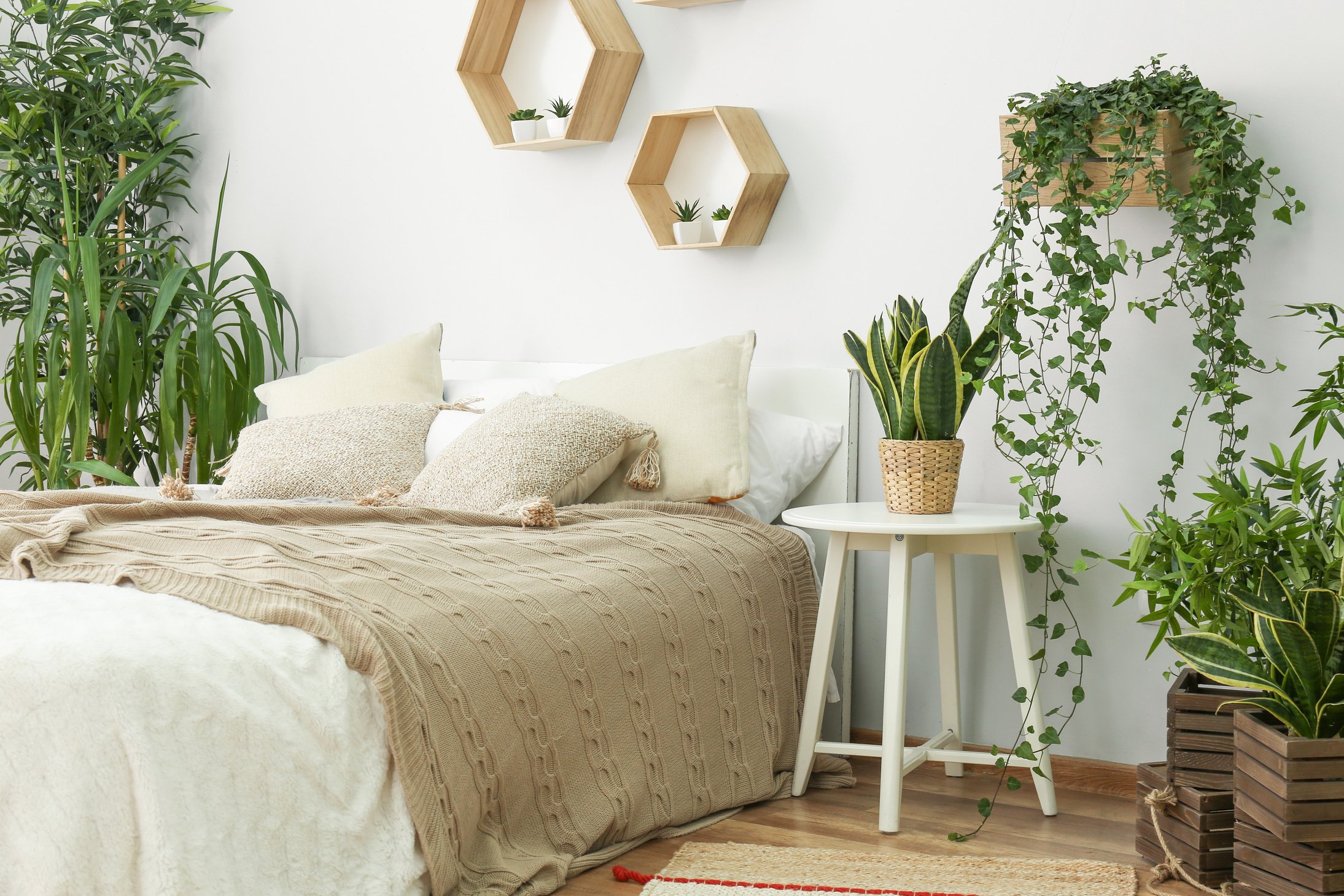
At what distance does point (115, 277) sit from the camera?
3430 mm

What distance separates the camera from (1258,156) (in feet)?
7.18

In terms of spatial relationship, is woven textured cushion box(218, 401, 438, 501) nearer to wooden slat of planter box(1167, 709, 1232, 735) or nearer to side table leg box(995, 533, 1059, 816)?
side table leg box(995, 533, 1059, 816)

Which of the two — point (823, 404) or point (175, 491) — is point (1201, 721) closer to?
point (823, 404)

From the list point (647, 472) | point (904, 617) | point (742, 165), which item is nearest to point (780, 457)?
point (647, 472)

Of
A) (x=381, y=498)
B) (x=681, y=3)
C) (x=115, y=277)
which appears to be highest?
(x=681, y=3)

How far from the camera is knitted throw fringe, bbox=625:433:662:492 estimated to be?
2.47 metres

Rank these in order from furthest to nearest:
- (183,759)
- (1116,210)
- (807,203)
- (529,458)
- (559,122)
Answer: (559,122)
(807,203)
(529,458)
(1116,210)
(183,759)

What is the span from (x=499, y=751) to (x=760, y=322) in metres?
1.37

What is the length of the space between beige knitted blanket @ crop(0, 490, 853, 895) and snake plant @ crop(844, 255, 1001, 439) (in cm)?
36

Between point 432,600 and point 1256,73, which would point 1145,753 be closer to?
point 1256,73

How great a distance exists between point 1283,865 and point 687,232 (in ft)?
5.64

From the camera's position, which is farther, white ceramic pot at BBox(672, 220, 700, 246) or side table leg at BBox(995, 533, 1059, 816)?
white ceramic pot at BBox(672, 220, 700, 246)

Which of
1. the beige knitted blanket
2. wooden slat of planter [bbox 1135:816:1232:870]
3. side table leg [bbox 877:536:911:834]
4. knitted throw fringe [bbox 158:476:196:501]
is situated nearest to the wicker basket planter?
side table leg [bbox 877:536:911:834]

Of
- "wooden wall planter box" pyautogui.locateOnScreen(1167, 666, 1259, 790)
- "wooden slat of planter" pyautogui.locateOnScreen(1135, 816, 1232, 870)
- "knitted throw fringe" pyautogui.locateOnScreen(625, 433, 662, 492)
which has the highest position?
"knitted throw fringe" pyautogui.locateOnScreen(625, 433, 662, 492)
